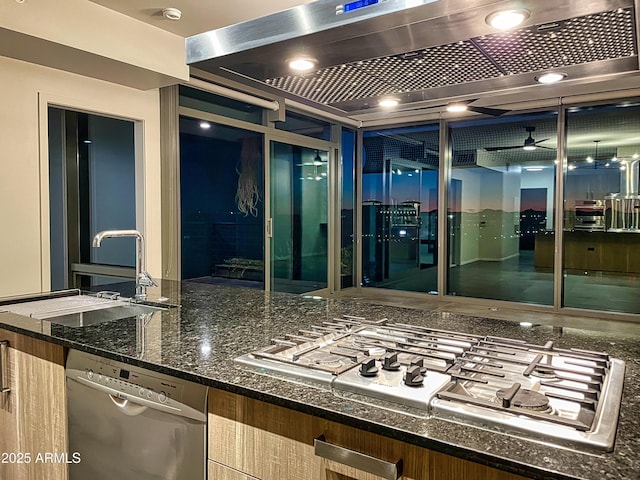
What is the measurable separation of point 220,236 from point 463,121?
3750mm

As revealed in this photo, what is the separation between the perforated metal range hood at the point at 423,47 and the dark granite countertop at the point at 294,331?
0.82m

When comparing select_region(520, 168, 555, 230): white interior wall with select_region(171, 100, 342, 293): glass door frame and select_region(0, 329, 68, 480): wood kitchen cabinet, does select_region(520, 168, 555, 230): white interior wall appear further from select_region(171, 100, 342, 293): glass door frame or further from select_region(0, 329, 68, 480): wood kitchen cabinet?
select_region(0, 329, 68, 480): wood kitchen cabinet

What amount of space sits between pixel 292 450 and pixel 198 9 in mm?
3354

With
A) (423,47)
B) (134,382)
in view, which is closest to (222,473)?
(134,382)

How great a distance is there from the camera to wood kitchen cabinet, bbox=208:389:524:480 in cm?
94

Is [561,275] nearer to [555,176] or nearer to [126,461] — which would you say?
[555,176]

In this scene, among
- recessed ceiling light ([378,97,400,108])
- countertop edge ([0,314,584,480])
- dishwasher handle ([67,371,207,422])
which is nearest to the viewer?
countertop edge ([0,314,584,480])

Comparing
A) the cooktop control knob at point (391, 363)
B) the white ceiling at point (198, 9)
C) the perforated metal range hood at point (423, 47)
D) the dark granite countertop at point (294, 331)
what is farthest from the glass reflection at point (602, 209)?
the cooktop control knob at point (391, 363)

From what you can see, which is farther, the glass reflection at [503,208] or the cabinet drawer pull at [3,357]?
the glass reflection at [503,208]

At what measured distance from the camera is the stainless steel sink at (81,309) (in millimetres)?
2016

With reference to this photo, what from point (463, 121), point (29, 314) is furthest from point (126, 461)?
point (463, 121)

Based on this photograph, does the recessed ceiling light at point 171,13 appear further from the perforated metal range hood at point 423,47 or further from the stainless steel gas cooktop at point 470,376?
the stainless steel gas cooktop at point 470,376

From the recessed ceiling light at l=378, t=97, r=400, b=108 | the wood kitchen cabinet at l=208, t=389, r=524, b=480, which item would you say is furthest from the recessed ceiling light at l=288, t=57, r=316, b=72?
the wood kitchen cabinet at l=208, t=389, r=524, b=480

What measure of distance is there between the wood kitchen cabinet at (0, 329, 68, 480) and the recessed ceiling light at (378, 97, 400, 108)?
4.70 ft
